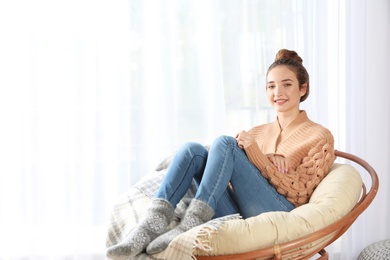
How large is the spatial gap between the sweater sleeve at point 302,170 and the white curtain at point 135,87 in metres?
0.86

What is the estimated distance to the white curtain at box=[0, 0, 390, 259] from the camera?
122 inches

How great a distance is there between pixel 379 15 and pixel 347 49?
0.29 m

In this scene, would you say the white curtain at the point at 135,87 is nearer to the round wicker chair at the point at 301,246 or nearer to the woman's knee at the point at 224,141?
the woman's knee at the point at 224,141

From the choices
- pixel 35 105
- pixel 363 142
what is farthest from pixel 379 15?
pixel 35 105

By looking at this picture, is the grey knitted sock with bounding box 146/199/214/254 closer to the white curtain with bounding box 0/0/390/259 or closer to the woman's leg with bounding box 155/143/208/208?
the woman's leg with bounding box 155/143/208/208

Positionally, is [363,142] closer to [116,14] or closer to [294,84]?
[294,84]

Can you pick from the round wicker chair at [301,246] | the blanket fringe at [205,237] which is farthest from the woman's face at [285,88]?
the blanket fringe at [205,237]

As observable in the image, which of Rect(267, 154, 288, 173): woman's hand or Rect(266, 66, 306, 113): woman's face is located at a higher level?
Rect(266, 66, 306, 113): woman's face

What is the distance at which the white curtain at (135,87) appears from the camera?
310cm

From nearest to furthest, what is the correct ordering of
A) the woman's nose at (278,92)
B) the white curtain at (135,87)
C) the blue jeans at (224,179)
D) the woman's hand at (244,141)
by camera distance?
the blue jeans at (224,179) < the woman's hand at (244,141) < the woman's nose at (278,92) < the white curtain at (135,87)

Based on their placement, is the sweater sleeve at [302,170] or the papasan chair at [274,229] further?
the sweater sleeve at [302,170]

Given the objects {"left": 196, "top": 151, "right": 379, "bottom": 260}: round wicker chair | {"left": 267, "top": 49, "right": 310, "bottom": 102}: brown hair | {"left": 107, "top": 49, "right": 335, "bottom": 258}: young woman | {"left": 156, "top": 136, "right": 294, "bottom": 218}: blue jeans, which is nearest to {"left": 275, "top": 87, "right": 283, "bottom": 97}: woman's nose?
{"left": 107, "top": 49, "right": 335, "bottom": 258}: young woman

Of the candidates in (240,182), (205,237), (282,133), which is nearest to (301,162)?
(282,133)

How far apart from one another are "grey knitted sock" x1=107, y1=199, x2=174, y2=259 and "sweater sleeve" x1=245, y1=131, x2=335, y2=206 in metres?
0.44
